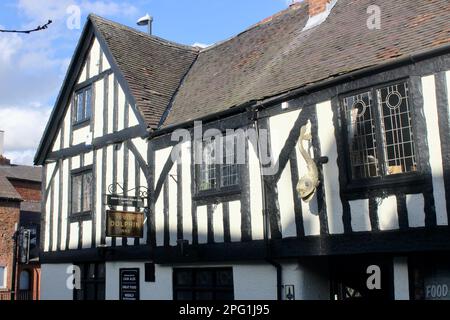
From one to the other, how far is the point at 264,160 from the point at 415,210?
2.67 m

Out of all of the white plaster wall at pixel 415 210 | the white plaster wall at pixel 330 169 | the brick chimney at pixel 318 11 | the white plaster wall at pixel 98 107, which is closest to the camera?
the white plaster wall at pixel 415 210

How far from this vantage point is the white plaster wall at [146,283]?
1048cm

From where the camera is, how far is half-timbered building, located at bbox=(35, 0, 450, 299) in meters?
7.30

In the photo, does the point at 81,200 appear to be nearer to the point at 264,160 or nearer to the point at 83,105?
the point at 83,105

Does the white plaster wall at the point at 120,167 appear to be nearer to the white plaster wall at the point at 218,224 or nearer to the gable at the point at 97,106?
the gable at the point at 97,106

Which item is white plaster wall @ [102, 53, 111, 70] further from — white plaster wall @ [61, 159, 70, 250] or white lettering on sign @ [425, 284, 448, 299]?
white lettering on sign @ [425, 284, 448, 299]

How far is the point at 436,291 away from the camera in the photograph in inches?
287

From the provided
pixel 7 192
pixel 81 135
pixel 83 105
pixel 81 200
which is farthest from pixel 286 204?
pixel 7 192

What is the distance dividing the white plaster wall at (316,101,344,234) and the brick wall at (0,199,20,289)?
1765 centimetres

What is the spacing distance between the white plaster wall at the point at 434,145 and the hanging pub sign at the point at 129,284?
636cm

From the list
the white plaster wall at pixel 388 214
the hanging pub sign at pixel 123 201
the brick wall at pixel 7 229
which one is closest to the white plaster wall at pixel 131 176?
the hanging pub sign at pixel 123 201
